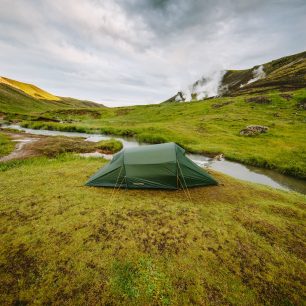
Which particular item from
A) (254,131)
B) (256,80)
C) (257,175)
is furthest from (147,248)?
(256,80)

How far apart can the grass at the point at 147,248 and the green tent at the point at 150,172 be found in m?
0.76

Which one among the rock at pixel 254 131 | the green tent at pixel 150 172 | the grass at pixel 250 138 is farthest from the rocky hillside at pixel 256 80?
the green tent at pixel 150 172

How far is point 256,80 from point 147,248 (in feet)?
498

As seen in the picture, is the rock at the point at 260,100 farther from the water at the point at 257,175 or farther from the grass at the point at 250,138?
the water at the point at 257,175

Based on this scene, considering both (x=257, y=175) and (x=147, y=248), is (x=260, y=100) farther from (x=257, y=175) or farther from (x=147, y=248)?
(x=147, y=248)

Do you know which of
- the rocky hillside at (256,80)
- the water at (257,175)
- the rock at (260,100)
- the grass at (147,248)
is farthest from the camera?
the rocky hillside at (256,80)

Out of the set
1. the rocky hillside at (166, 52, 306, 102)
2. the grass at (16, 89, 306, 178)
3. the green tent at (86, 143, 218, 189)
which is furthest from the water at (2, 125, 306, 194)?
the rocky hillside at (166, 52, 306, 102)

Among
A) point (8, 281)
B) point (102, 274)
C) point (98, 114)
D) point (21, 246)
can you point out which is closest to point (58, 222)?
point (21, 246)

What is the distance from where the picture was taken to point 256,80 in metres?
131

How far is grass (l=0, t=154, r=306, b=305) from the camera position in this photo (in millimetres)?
5840

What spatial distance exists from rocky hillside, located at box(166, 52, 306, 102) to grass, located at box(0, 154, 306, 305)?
3607 inches

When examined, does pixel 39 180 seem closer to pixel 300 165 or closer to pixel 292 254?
pixel 292 254

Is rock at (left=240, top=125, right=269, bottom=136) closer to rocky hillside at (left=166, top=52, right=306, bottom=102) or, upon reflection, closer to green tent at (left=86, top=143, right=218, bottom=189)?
green tent at (left=86, top=143, right=218, bottom=189)

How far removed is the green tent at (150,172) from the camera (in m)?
12.7
